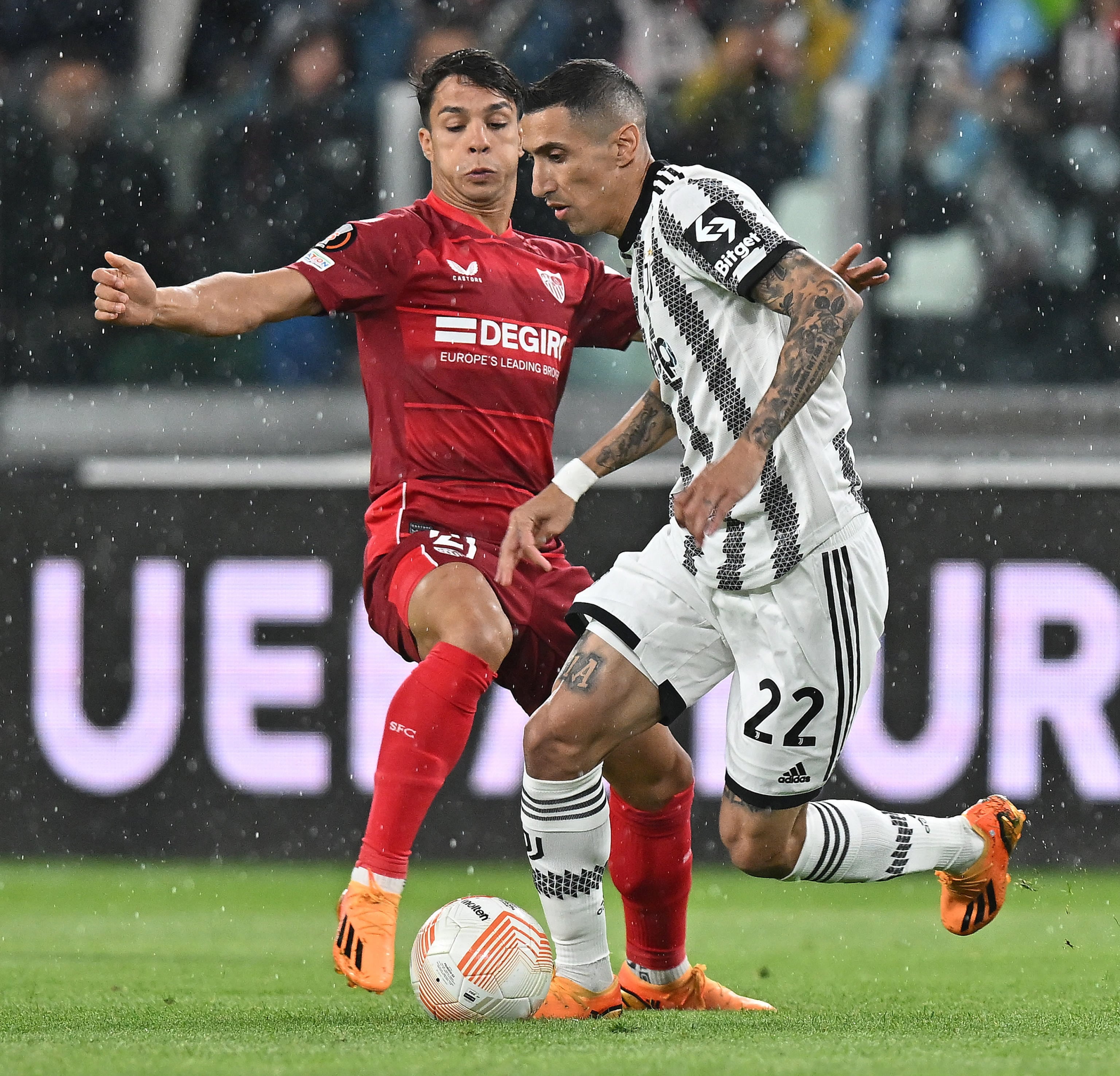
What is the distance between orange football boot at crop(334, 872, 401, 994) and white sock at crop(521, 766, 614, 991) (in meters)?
0.35

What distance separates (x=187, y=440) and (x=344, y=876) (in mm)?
1850

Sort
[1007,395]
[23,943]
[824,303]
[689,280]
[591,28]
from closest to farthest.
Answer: [824,303] → [689,280] → [23,943] → [1007,395] → [591,28]

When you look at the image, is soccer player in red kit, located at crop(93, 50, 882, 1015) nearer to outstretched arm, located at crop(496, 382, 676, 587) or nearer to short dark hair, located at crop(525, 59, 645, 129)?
outstretched arm, located at crop(496, 382, 676, 587)

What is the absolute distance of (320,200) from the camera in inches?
279

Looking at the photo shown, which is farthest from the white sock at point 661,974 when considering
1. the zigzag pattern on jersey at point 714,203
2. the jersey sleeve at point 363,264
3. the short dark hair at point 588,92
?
the short dark hair at point 588,92

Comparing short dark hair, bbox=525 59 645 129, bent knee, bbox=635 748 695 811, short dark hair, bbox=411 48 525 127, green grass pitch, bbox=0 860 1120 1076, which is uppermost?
short dark hair, bbox=411 48 525 127

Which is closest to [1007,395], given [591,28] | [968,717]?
[968,717]

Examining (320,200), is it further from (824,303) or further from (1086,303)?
(824,303)

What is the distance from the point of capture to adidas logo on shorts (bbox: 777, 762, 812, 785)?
378 centimetres

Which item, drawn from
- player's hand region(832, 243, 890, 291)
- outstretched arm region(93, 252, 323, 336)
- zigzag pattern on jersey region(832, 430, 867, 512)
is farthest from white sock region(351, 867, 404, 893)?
player's hand region(832, 243, 890, 291)

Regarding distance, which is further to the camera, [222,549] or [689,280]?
[222,549]

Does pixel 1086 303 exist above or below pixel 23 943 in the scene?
above

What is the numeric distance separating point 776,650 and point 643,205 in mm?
1017

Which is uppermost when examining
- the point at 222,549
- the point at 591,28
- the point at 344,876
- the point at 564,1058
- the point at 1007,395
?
the point at 591,28
